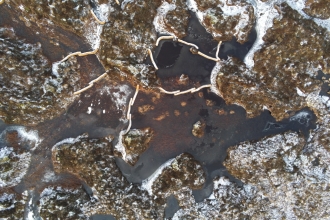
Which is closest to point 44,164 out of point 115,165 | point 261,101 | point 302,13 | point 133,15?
point 115,165

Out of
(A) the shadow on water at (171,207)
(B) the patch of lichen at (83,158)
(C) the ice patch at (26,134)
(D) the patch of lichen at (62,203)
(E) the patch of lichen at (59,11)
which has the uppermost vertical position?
(E) the patch of lichen at (59,11)

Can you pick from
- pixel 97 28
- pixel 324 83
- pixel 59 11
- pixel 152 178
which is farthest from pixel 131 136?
pixel 324 83

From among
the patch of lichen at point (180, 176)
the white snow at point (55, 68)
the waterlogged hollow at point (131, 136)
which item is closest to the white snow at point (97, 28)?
the waterlogged hollow at point (131, 136)

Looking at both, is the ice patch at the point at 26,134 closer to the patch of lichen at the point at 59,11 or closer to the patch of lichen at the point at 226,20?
the patch of lichen at the point at 59,11

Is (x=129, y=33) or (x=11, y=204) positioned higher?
(x=129, y=33)

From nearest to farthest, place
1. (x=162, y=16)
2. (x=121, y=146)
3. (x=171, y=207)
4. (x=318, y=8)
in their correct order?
1. (x=318, y=8)
2. (x=162, y=16)
3. (x=121, y=146)
4. (x=171, y=207)

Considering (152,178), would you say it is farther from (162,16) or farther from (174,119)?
(162,16)
